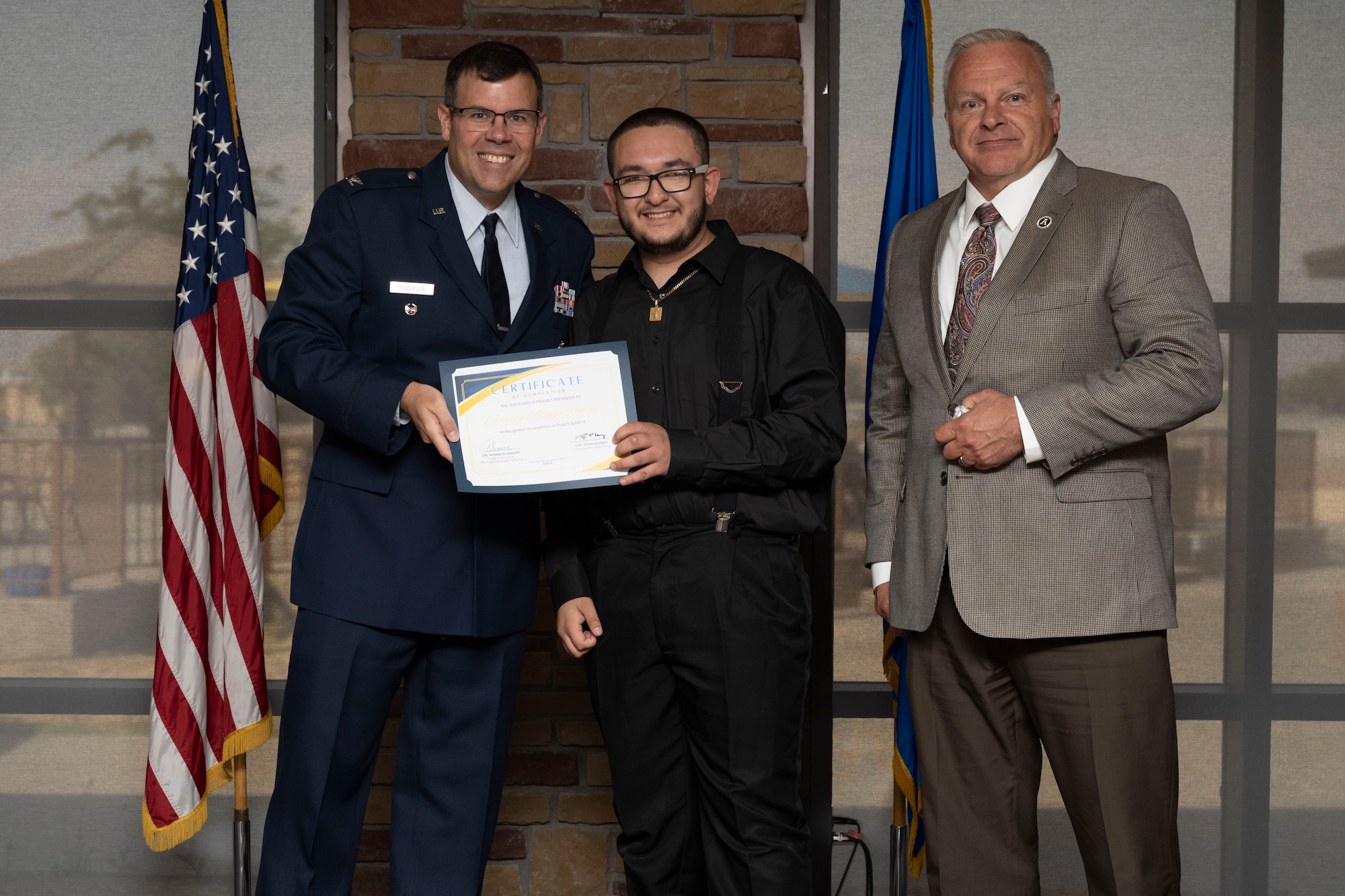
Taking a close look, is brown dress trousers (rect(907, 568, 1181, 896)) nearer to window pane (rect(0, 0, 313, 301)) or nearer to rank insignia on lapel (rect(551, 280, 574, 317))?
rank insignia on lapel (rect(551, 280, 574, 317))

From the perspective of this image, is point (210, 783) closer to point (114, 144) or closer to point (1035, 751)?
point (114, 144)

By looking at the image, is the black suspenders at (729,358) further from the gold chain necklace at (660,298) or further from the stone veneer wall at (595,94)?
the stone veneer wall at (595,94)

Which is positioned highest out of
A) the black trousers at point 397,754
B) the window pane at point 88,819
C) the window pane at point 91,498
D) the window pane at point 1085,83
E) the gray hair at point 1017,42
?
the window pane at point 1085,83

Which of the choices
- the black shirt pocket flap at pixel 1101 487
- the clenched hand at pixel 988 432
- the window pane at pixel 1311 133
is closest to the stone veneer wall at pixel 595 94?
the clenched hand at pixel 988 432

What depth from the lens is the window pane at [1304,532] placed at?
287cm

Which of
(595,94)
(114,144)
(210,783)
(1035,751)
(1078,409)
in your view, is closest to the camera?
(1078,409)

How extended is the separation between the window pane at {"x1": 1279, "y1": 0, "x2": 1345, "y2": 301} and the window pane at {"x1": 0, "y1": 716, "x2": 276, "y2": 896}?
128 inches

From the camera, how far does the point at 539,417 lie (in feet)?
5.89

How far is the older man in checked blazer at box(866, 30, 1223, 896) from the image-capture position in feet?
5.57

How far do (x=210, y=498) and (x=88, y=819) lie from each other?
1.09 meters

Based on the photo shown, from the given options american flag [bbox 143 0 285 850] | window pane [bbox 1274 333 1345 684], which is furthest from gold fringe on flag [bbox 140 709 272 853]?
window pane [bbox 1274 333 1345 684]

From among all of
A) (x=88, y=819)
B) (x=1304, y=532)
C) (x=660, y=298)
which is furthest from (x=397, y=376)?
(x=1304, y=532)

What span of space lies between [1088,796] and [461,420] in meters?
1.28

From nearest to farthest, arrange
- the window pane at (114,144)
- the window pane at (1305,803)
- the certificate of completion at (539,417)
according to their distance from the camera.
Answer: the certificate of completion at (539,417), the window pane at (114,144), the window pane at (1305,803)
